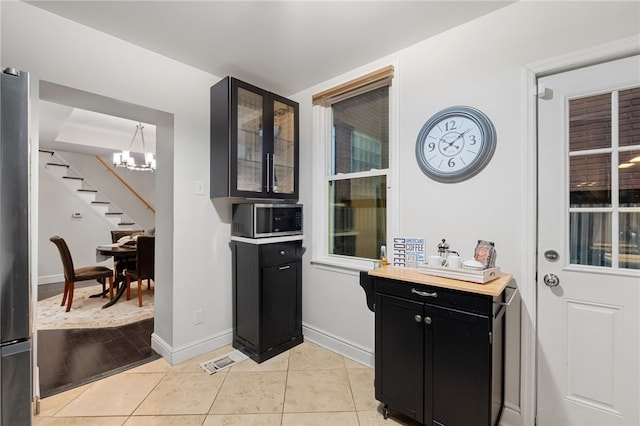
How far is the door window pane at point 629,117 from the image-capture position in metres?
1.38

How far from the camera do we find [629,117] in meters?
1.39

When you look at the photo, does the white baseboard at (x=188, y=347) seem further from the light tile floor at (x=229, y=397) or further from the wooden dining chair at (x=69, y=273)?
the wooden dining chair at (x=69, y=273)

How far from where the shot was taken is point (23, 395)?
37.1 inches

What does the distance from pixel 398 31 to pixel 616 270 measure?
1.88 m

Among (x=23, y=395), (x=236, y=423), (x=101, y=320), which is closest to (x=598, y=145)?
(x=236, y=423)

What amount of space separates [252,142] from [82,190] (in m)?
4.72

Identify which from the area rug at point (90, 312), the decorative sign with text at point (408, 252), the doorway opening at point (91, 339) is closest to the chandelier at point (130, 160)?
the doorway opening at point (91, 339)

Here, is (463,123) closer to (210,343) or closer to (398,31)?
(398,31)

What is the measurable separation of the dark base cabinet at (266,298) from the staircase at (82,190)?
175 inches

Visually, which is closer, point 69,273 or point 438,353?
point 438,353

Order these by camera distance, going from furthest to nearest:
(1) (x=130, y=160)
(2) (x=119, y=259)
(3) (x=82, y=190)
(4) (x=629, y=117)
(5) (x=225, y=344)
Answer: (3) (x=82, y=190)
(1) (x=130, y=160)
(2) (x=119, y=259)
(5) (x=225, y=344)
(4) (x=629, y=117)

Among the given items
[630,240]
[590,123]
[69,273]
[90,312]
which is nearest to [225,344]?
[90,312]

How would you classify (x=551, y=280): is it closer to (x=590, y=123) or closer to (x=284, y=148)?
(x=590, y=123)

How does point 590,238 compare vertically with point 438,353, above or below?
above
